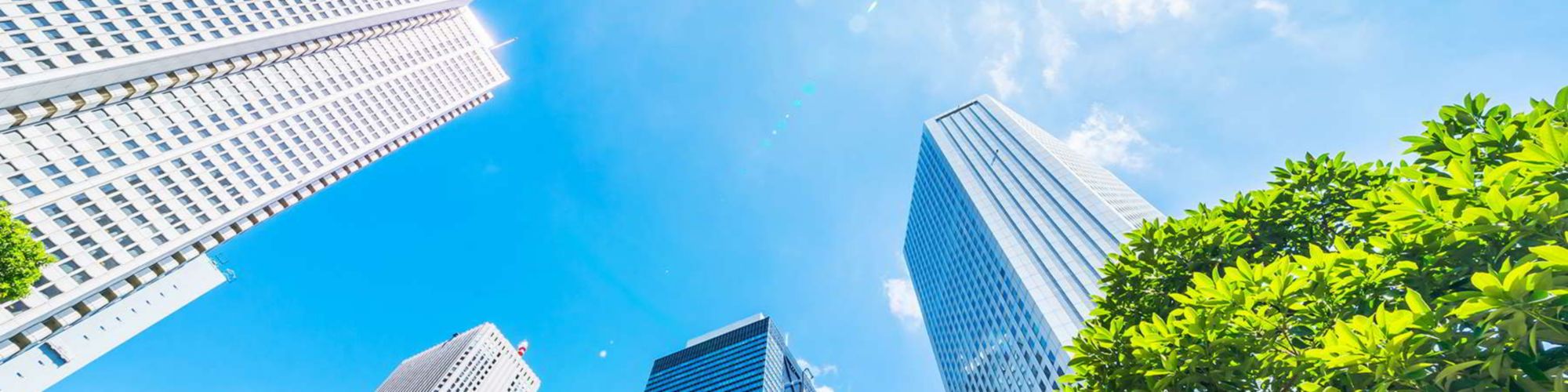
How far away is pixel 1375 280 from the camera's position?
6.50 metres

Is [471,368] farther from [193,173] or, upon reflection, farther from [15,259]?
[15,259]

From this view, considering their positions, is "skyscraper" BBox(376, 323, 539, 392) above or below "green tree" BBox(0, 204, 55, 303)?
above

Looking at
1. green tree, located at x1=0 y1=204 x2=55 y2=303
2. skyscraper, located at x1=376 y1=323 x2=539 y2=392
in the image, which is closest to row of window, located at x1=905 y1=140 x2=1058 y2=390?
green tree, located at x1=0 y1=204 x2=55 y2=303

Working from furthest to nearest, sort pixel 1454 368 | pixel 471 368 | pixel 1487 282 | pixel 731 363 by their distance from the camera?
pixel 471 368 → pixel 731 363 → pixel 1454 368 → pixel 1487 282

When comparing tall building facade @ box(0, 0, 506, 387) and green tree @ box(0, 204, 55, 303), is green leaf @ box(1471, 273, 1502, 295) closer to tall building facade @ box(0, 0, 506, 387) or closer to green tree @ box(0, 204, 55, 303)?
green tree @ box(0, 204, 55, 303)

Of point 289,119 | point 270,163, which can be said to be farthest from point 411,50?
point 270,163

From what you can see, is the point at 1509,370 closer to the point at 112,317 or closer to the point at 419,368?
the point at 112,317

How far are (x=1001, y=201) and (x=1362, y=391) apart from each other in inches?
4472

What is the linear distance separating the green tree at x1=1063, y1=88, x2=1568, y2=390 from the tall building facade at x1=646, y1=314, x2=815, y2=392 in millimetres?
138478

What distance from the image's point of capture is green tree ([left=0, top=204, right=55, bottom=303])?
23234 mm

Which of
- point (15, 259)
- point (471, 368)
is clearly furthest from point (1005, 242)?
point (471, 368)

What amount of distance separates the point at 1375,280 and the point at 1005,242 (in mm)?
91334

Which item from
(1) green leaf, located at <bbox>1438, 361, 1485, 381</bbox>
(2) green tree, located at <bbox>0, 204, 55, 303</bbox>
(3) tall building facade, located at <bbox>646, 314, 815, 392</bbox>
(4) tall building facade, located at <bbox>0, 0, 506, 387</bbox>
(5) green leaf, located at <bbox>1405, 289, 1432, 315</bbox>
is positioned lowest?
(1) green leaf, located at <bbox>1438, 361, 1485, 381</bbox>

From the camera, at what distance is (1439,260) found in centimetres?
617
